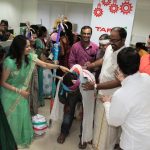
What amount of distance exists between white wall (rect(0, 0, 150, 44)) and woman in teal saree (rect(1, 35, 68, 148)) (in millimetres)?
6853

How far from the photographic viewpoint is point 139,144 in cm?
179

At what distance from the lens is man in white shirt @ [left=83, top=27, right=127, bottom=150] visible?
2.47 metres

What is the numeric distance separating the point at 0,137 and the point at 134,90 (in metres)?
1.27

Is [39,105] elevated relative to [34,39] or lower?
lower

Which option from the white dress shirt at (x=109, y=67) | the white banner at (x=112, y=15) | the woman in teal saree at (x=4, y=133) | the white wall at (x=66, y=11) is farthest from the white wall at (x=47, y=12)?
the woman in teal saree at (x=4, y=133)

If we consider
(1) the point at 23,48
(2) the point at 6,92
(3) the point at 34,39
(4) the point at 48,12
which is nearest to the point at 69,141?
(2) the point at 6,92

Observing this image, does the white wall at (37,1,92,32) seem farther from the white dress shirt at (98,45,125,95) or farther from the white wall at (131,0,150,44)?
the white dress shirt at (98,45,125,95)

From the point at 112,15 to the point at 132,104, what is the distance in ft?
7.65

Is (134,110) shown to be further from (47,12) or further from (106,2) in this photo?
(47,12)

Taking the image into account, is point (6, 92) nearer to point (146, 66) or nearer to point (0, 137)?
point (0, 137)

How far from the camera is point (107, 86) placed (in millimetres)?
2482

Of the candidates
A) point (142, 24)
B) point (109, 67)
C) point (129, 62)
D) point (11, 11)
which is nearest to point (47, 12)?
point (11, 11)

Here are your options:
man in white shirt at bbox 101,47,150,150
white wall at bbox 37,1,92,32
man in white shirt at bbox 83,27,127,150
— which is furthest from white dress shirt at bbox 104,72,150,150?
white wall at bbox 37,1,92,32

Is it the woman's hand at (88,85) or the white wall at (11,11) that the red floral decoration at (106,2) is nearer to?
the woman's hand at (88,85)
